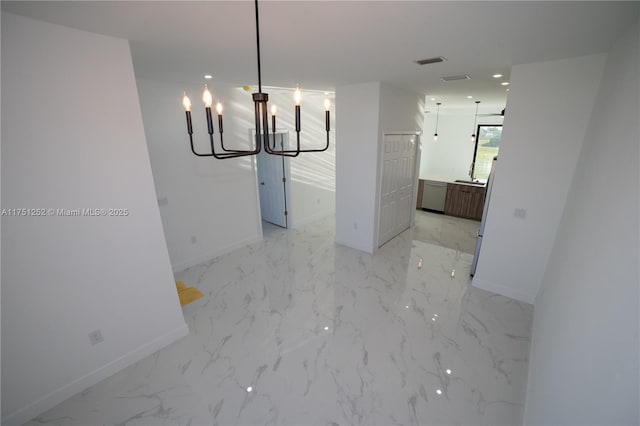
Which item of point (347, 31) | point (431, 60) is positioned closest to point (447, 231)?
point (431, 60)

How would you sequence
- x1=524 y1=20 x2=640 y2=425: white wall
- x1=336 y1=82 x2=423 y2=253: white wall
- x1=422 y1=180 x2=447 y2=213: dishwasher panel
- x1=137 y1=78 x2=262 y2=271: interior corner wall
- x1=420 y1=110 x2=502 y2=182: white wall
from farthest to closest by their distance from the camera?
x1=420 y1=110 x2=502 y2=182: white wall → x1=422 y1=180 x2=447 y2=213: dishwasher panel → x1=336 y1=82 x2=423 y2=253: white wall → x1=137 y1=78 x2=262 y2=271: interior corner wall → x1=524 y1=20 x2=640 y2=425: white wall

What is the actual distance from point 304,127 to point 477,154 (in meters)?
4.76

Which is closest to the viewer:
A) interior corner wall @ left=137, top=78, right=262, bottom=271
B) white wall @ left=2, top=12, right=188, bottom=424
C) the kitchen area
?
white wall @ left=2, top=12, right=188, bottom=424

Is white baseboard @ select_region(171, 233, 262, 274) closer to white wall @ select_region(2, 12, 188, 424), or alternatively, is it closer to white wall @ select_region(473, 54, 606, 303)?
white wall @ select_region(2, 12, 188, 424)

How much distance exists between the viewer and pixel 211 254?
4395 millimetres

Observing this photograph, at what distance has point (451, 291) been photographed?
11.3 ft

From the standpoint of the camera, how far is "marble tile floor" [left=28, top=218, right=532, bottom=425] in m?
1.98

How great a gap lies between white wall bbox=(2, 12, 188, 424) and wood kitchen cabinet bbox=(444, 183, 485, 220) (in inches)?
242

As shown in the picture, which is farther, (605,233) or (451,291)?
(451,291)

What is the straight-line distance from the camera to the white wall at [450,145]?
7.00 metres

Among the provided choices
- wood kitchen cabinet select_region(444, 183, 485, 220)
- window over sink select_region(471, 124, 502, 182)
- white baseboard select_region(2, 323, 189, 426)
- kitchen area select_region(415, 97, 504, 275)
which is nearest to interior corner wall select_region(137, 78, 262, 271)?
white baseboard select_region(2, 323, 189, 426)

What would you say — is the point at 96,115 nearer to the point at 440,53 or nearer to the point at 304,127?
the point at 440,53

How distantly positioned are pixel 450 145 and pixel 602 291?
705cm

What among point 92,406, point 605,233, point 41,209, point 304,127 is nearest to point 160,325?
point 92,406
